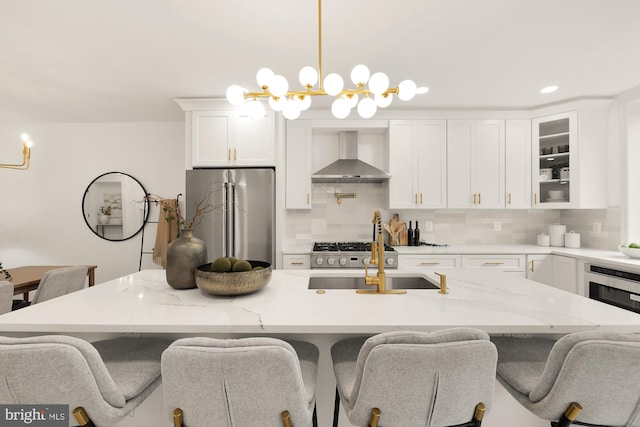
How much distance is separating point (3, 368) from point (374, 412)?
1.10 m

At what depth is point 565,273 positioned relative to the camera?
310 centimetres

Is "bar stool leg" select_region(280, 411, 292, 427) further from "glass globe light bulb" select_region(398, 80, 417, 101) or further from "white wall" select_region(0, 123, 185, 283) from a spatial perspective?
"white wall" select_region(0, 123, 185, 283)

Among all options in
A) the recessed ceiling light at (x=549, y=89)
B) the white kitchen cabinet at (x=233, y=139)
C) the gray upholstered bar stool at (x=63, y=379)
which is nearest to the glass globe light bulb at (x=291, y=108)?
the gray upholstered bar stool at (x=63, y=379)

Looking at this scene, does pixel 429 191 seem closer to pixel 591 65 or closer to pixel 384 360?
pixel 591 65

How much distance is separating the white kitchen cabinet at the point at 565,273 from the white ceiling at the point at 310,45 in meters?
1.67

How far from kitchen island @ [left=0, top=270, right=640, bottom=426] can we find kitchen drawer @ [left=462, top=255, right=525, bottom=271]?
1625mm

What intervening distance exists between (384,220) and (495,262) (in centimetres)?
129

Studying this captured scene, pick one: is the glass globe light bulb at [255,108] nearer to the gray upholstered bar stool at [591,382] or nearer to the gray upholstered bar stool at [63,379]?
the gray upholstered bar stool at [63,379]

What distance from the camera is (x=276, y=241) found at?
3.29m

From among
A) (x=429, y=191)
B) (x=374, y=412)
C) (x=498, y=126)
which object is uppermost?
(x=498, y=126)

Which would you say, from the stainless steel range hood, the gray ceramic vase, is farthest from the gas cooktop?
the gray ceramic vase

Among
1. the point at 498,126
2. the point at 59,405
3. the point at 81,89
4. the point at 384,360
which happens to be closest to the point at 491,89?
the point at 498,126

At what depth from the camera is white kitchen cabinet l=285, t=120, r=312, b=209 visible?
11.7 feet

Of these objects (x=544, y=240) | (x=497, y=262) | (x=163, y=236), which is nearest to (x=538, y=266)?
(x=497, y=262)
